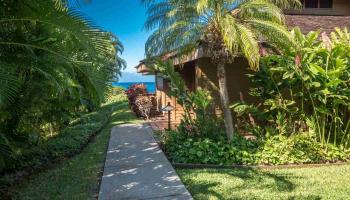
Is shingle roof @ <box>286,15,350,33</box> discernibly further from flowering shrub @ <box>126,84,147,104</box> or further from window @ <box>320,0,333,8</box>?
flowering shrub @ <box>126,84,147,104</box>

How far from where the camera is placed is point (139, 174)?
7.12 metres

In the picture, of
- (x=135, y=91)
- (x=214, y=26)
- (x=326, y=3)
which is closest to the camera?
(x=214, y=26)

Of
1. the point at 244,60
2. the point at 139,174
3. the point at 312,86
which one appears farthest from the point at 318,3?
the point at 139,174

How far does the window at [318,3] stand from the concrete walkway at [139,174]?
8.51 m

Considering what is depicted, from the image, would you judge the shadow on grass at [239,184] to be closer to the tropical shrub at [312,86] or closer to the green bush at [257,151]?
the green bush at [257,151]

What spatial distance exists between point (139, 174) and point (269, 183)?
8.37 ft

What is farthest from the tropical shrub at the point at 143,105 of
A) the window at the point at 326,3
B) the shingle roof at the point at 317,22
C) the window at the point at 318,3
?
the window at the point at 326,3

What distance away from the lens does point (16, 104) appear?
6.32 meters

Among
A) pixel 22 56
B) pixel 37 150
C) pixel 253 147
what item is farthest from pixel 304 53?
pixel 37 150

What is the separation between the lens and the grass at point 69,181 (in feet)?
19.7

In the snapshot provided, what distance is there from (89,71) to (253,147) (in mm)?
5077

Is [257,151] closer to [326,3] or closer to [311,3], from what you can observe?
[311,3]

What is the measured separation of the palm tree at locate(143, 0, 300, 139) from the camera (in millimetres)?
7785

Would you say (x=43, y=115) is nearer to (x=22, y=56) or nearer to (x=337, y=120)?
(x=22, y=56)
